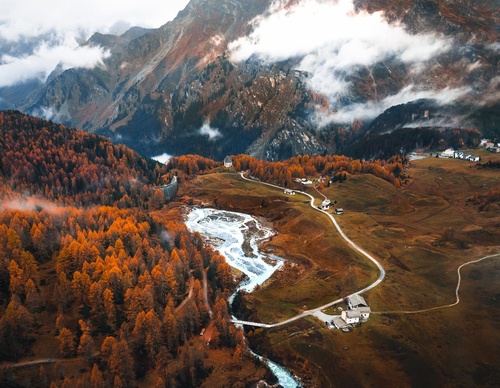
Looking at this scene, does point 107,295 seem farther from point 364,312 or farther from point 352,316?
point 364,312

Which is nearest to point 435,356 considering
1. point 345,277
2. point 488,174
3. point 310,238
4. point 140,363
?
point 345,277

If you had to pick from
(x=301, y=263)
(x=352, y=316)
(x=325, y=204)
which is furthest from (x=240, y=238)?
(x=352, y=316)

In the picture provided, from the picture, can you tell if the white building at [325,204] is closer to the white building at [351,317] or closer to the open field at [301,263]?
the open field at [301,263]

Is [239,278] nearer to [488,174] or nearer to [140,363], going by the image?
[140,363]

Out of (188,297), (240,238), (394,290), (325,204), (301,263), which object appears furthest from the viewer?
(325,204)

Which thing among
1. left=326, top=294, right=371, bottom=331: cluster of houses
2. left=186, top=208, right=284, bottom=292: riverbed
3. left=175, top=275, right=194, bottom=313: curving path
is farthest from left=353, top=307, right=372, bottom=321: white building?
left=175, top=275, right=194, bottom=313: curving path
